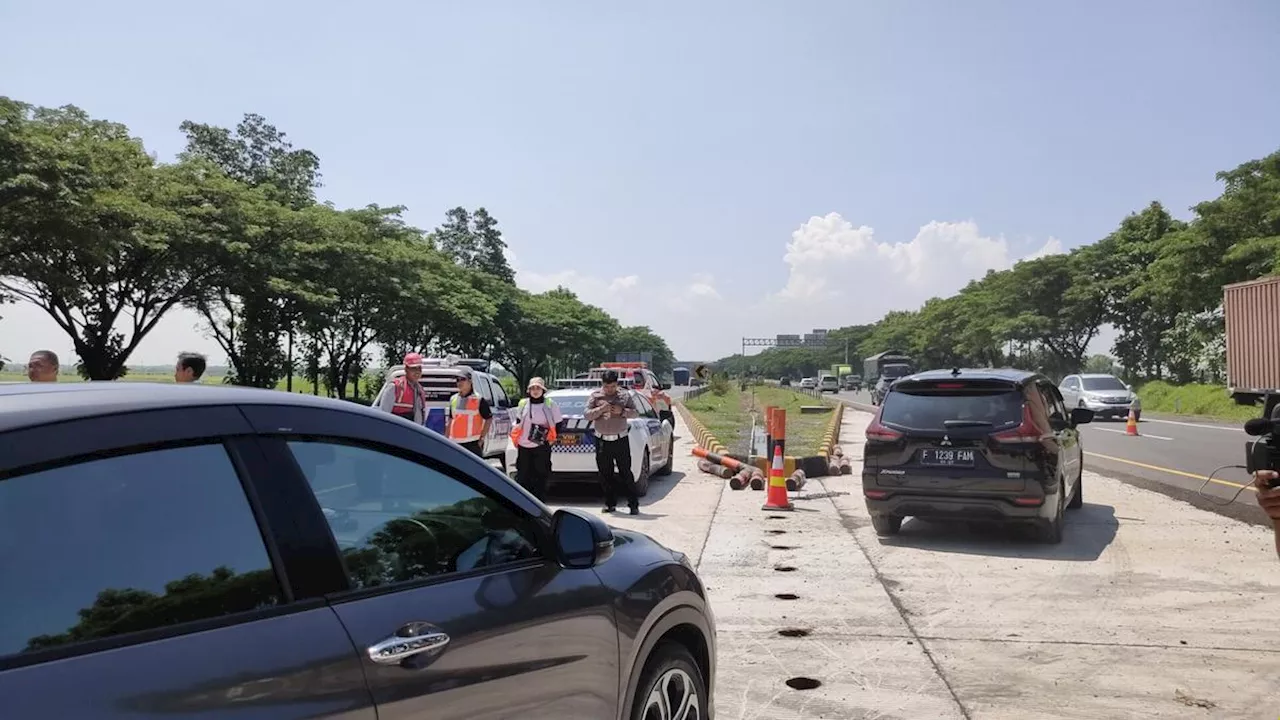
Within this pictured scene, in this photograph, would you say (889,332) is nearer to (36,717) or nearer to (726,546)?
(726,546)

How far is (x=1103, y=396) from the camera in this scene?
94.8 ft

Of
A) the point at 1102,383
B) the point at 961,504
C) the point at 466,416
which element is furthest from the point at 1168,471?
the point at 1102,383

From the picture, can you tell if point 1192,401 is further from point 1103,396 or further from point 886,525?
point 886,525

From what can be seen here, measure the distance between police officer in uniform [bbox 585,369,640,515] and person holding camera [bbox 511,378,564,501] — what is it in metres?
0.55

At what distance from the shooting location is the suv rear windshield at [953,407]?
→ 27.7 feet

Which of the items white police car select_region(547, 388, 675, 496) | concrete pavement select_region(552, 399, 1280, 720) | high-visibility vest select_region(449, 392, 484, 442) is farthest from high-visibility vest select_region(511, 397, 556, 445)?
concrete pavement select_region(552, 399, 1280, 720)

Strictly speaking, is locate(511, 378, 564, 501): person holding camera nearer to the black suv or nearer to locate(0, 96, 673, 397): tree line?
the black suv

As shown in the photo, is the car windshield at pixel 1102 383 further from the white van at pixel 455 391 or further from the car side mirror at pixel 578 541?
the car side mirror at pixel 578 541

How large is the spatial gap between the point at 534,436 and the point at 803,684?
20.8 ft

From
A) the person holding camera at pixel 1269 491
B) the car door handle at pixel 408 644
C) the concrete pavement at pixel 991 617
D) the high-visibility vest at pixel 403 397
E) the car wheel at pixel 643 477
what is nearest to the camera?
the car door handle at pixel 408 644

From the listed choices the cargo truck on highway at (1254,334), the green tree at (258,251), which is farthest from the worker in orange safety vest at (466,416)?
the green tree at (258,251)

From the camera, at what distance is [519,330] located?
6262 cm

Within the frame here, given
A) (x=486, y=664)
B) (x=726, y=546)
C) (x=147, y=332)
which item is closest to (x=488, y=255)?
(x=147, y=332)

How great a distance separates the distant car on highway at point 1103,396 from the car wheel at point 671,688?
27.8m
